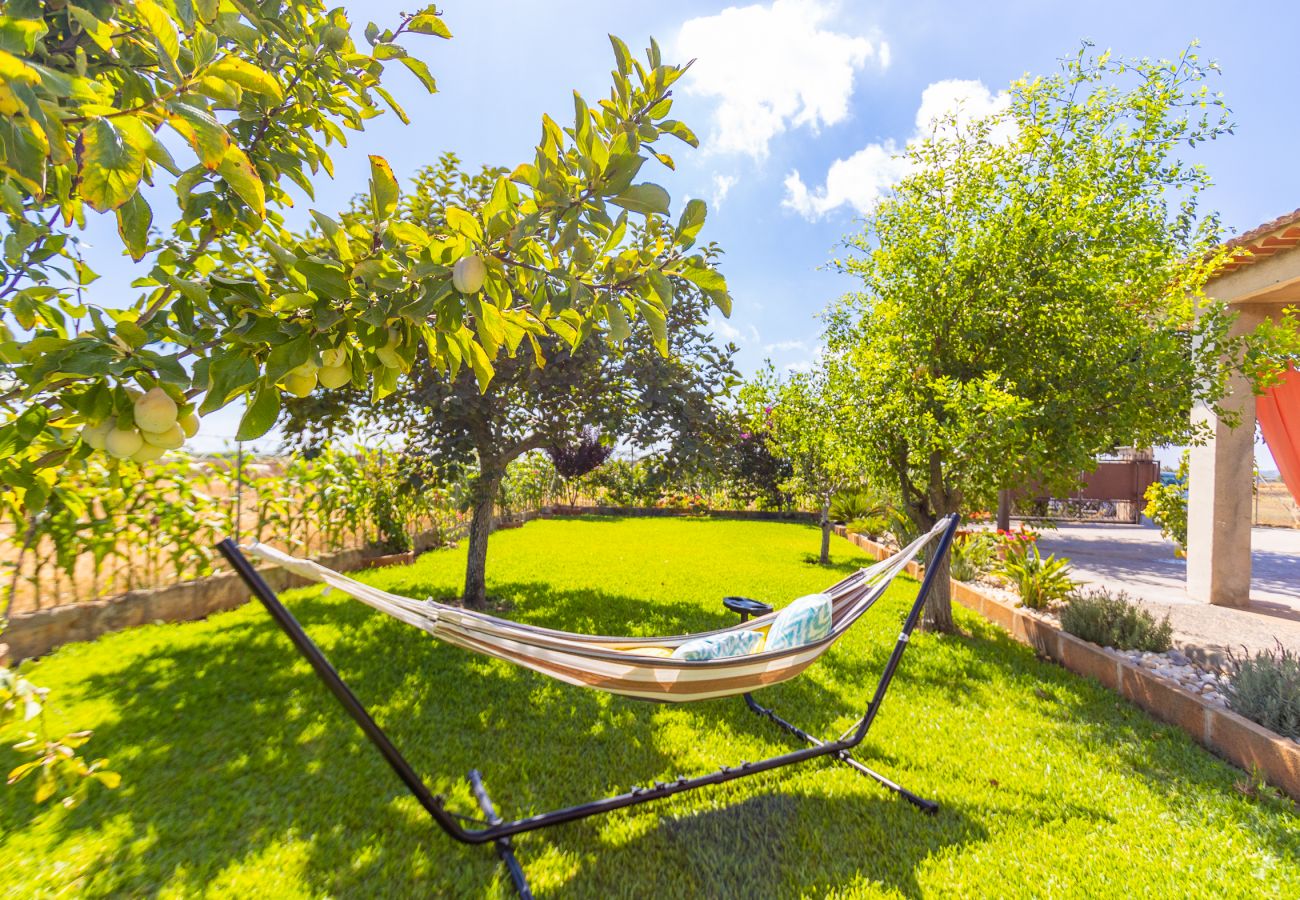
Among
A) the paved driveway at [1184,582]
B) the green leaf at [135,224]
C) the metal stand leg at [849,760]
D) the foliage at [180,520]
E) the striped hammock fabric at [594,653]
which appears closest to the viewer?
the green leaf at [135,224]

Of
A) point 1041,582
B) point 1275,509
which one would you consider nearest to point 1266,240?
point 1041,582

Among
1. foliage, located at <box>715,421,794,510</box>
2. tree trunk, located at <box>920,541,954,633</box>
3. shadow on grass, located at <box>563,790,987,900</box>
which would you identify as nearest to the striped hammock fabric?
shadow on grass, located at <box>563,790,987,900</box>

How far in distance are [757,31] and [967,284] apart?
2293mm

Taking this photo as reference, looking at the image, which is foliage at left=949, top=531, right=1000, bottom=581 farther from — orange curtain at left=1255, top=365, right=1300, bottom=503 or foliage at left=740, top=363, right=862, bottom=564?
orange curtain at left=1255, top=365, right=1300, bottom=503

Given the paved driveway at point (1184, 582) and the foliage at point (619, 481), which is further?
the foliage at point (619, 481)

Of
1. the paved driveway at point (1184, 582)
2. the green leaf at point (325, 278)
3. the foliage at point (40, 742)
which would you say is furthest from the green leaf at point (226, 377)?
the paved driveway at point (1184, 582)

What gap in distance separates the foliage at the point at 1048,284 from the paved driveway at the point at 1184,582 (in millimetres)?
1538

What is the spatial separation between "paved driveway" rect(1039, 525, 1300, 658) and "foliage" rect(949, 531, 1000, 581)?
0.90m

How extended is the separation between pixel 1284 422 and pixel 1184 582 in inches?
73.7

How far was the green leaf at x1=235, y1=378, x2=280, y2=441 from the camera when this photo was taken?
726 millimetres

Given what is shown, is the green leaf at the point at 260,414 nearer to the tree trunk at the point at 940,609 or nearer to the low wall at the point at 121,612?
the low wall at the point at 121,612

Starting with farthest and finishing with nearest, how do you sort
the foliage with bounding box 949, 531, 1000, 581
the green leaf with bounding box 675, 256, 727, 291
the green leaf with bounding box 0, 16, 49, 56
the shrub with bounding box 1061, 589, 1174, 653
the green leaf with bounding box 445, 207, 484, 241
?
the foliage with bounding box 949, 531, 1000, 581, the shrub with bounding box 1061, 589, 1174, 653, the green leaf with bounding box 675, 256, 727, 291, the green leaf with bounding box 445, 207, 484, 241, the green leaf with bounding box 0, 16, 49, 56

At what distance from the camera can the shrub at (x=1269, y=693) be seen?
98.4 inches

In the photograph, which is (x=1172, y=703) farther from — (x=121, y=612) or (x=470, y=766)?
(x=121, y=612)
